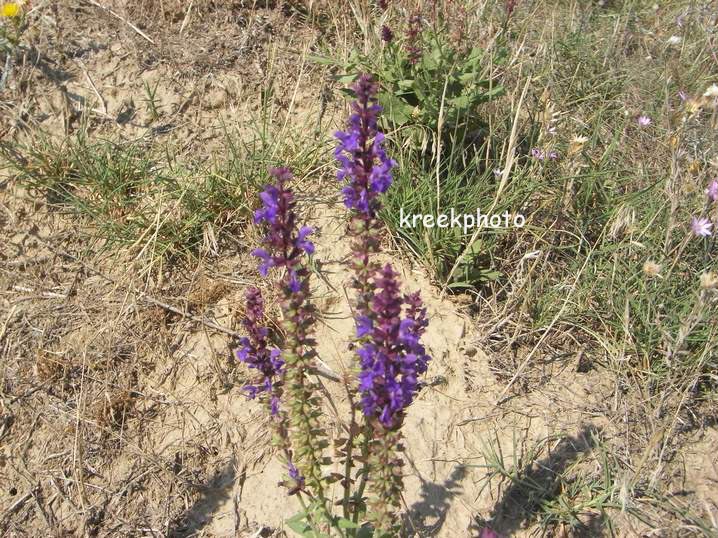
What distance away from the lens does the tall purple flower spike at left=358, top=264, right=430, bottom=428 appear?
1.66 metres

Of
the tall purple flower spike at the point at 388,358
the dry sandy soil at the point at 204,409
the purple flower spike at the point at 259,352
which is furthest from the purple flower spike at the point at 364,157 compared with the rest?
the dry sandy soil at the point at 204,409

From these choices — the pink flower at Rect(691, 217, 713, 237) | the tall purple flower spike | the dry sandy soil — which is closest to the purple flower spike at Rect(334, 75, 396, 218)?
the tall purple flower spike

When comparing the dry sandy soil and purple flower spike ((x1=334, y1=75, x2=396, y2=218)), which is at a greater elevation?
purple flower spike ((x1=334, y1=75, x2=396, y2=218))

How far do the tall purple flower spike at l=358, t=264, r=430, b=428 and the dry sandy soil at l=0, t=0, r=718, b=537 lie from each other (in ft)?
3.22

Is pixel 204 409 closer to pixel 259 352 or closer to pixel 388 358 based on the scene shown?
pixel 259 352

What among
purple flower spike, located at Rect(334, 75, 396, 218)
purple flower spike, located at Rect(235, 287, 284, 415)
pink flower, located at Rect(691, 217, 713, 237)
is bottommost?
purple flower spike, located at Rect(235, 287, 284, 415)

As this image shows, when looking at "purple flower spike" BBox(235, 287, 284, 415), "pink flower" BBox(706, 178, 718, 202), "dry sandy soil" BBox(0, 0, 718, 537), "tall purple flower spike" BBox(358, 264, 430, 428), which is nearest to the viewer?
"tall purple flower spike" BBox(358, 264, 430, 428)

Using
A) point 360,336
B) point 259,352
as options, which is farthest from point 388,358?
point 259,352

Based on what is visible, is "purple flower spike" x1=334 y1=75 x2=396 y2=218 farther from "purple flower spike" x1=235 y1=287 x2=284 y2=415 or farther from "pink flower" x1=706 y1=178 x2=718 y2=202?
"pink flower" x1=706 y1=178 x2=718 y2=202

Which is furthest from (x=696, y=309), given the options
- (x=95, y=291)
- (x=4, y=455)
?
(x=4, y=455)

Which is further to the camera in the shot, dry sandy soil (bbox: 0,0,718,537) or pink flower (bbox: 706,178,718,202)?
pink flower (bbox: 706,178,718,202)

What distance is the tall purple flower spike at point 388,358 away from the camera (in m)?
1.66

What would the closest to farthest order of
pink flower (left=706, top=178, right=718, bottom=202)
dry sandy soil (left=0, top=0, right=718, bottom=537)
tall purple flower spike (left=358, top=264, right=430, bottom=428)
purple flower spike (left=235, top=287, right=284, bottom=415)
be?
tall purple flower spike (left=358, top=264, right=430, bottom=428) < purple flower spike (left=235, top=287, right=284, bottom=415) < dry sandy soil (left=0, top=0, right=718, bottom=537) < pink flower (left=706, top=178, right=718, bottom=202)

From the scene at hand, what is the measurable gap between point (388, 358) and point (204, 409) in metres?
1.48
